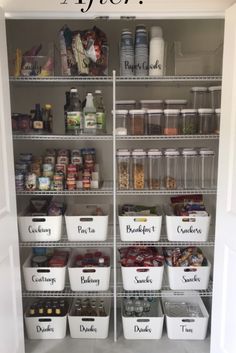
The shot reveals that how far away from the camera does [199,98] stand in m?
2.06

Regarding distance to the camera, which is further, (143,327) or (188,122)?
(143,327)

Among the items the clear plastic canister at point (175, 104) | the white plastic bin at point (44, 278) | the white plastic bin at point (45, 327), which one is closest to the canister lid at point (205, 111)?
the clear plastic canister at point (175, 104)

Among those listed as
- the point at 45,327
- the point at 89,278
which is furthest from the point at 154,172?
the point at 45,327

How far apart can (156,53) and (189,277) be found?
1.30 metres

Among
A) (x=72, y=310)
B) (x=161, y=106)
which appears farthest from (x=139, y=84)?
(x=72, y=310)

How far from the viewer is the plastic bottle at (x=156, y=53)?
1.85 meters

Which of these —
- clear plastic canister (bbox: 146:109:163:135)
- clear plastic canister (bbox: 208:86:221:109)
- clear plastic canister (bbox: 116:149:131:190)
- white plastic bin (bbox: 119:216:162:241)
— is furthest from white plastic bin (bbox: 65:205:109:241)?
clear plastic canister (bbox: 208:86:221:109)

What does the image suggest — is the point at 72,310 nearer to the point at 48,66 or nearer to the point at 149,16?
the point at 48,66

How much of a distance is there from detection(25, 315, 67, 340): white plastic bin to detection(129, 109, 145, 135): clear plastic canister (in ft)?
4.01

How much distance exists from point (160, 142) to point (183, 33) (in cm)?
71

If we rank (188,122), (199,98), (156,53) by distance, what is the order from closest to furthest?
(156,53) < (188,122) < (199,98)

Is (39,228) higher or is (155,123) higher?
(155,123)

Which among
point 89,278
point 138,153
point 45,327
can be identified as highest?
point 138,153

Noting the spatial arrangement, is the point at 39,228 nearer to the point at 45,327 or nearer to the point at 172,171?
the point at 45,327
